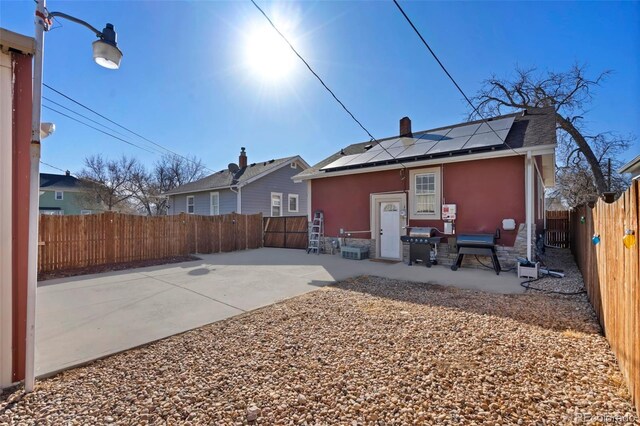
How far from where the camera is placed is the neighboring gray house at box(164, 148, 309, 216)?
52.2 ft

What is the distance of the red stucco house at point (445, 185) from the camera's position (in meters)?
7.55

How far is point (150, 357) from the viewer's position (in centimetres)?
295

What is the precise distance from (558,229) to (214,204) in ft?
62.4

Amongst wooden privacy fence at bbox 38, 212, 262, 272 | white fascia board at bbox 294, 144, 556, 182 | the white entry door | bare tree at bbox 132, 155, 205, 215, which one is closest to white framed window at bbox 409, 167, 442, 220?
white fascia board at bbox 294, 144, 556, 182

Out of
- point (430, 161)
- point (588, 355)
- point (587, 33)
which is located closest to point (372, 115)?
point (430, 161)

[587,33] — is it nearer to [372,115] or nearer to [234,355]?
[372,115]

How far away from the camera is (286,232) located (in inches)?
558

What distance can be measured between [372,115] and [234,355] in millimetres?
7202

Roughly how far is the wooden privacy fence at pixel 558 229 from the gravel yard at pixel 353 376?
12601 millimetres

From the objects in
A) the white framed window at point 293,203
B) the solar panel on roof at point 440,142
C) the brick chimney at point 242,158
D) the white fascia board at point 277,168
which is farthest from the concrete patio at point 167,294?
the brick chimney at point 242,158

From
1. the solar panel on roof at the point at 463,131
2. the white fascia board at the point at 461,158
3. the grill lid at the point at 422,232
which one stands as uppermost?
the solar panel on roof at the point at 463,131

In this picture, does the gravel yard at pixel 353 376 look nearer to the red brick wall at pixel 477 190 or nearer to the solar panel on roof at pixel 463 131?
the red brick wall at pixel 477 190

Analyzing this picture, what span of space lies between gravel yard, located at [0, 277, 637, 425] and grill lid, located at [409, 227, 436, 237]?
4509 mm

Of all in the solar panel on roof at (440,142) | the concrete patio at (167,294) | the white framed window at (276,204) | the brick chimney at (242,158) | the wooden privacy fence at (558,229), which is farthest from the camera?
the brick chimney at (242,158)
